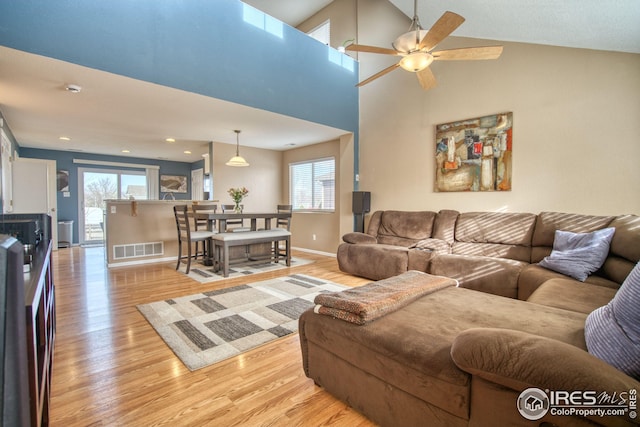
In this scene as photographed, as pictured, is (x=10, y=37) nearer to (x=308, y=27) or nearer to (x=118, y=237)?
(x=118, y=237)

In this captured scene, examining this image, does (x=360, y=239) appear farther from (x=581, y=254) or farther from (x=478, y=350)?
(x=478, y=350)

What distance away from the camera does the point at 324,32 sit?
257 inches

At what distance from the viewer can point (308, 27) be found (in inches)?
268

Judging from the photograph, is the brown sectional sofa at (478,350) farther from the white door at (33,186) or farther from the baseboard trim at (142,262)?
the white door at (33,186)

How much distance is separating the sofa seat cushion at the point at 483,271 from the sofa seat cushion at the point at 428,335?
1474 mm

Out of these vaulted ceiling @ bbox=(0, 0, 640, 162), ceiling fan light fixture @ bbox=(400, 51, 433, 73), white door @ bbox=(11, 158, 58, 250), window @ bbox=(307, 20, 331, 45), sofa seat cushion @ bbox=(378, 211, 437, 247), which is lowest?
sofa seat cushion @ bbox=(378, 211, 437, 247)

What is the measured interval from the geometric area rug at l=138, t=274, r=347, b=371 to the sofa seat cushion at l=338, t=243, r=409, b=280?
1.82 ft

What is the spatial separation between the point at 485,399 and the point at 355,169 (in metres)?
4.81

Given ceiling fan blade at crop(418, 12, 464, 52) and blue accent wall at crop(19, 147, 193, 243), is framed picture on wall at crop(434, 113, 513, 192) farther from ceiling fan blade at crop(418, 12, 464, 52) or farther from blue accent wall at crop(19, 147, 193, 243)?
blue accent wall at crop(19, 147, 193, 243)

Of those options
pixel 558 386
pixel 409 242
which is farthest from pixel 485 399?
pixel 409 242

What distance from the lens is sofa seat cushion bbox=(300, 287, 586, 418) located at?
3.75 feet

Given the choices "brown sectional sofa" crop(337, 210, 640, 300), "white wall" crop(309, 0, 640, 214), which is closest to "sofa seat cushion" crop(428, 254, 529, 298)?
"brown sectional sofa" crop(337, 210, 640, 300)

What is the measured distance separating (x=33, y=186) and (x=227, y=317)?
653 centimetres

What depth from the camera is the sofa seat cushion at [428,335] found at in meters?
1.14
